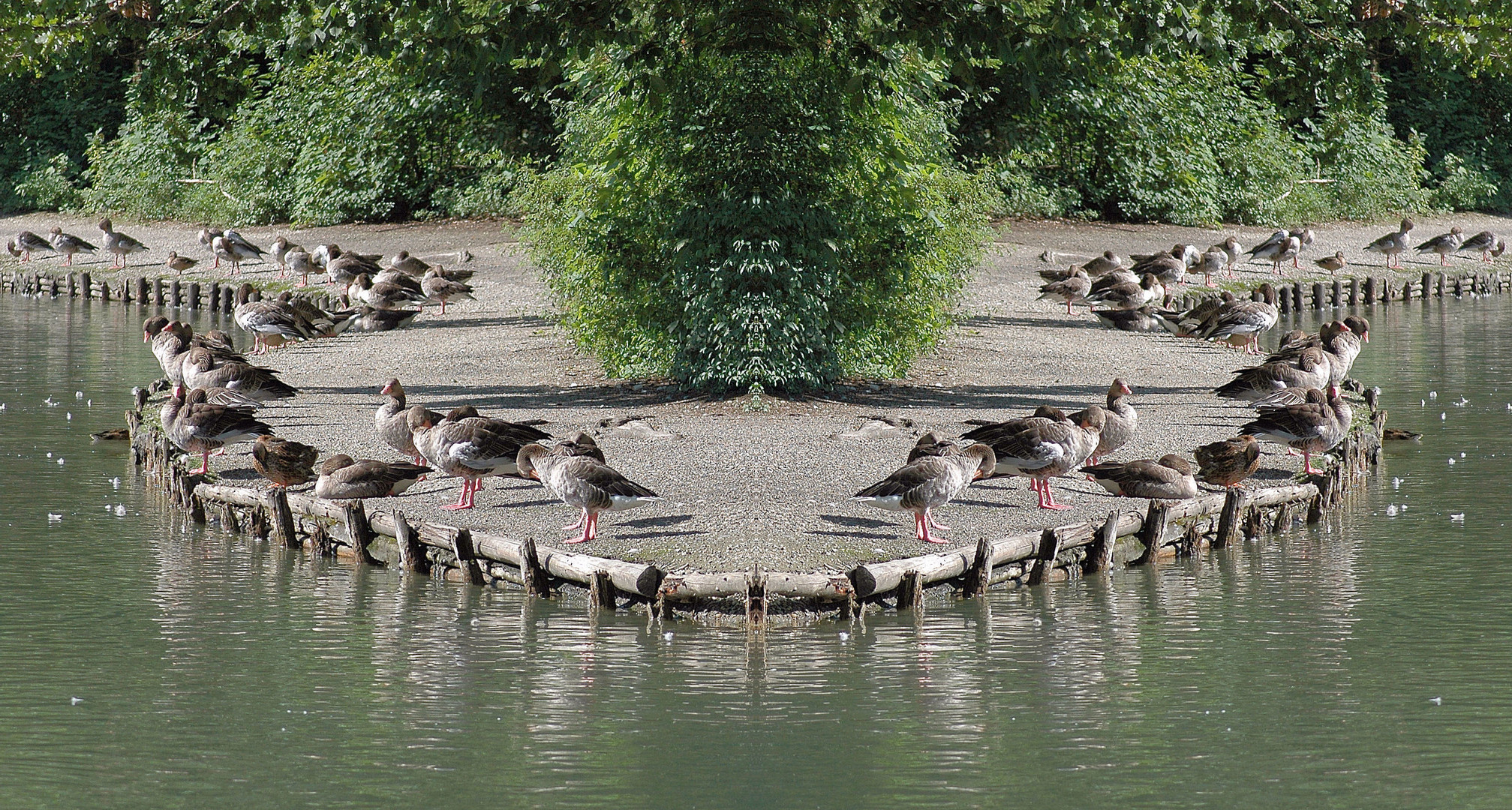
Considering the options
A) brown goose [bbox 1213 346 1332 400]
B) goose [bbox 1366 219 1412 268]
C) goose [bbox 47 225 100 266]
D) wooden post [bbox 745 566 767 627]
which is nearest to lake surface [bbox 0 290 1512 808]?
wooden post [bbox 745 566 767 627]

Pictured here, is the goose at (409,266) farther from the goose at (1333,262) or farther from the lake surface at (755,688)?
the goose at (1333,262)

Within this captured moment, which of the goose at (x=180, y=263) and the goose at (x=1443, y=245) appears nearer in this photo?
the goose at (x=180, y=263)

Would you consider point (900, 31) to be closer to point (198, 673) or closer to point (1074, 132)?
point (198, 673)

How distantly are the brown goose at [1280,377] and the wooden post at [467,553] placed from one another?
385 inches

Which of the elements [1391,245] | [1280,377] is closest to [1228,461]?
[1280,377]

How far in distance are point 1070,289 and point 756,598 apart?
17895mm

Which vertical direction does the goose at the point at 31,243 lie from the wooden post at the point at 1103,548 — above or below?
above

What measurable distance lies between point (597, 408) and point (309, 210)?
27.5 metres

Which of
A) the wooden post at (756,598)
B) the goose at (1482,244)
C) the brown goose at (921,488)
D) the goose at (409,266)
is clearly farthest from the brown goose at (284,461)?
the goose at (1482,244)

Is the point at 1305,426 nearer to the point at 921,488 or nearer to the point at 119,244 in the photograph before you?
the point at 921,488

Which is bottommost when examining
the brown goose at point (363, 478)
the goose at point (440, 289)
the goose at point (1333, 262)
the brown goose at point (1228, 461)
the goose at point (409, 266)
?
the brown goose at point (363, 478)

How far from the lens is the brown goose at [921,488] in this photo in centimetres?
1427

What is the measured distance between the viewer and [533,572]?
46.2ft

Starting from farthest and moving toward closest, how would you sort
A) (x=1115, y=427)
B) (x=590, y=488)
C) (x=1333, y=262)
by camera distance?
(x=1333, y=262), (x=1115, y=427), (x=590, y=488)
